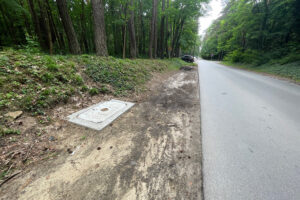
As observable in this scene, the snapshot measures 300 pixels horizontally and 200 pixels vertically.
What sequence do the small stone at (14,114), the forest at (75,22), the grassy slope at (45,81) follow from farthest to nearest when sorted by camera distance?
the forest at (75,22) < the grassy slope at (45,81) < the small stone at (14,114)

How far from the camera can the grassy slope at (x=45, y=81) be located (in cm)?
221

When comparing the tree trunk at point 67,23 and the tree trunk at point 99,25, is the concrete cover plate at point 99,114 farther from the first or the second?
the tree trunk at point 67,23

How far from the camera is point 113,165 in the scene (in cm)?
149

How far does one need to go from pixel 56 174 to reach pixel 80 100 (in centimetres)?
204

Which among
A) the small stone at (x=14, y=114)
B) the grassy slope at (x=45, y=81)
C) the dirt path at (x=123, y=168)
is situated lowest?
the dirt path at (x=123, y=168)

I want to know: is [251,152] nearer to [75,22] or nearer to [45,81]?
[45,81]

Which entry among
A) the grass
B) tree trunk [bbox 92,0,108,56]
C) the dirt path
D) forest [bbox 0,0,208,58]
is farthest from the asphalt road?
forest [bbox 0,0,208,58]

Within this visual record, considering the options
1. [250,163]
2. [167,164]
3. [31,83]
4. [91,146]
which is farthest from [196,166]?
[31,83]

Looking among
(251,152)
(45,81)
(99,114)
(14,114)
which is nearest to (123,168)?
(99,114)

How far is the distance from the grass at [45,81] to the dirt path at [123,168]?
1.00 metres

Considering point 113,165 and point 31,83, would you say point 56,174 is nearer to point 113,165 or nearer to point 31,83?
point 113,165

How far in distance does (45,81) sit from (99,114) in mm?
1595

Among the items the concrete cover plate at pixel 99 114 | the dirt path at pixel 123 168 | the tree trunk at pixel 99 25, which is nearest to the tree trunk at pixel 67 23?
the tree trunk at pixel 99 25

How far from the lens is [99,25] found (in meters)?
5.52
